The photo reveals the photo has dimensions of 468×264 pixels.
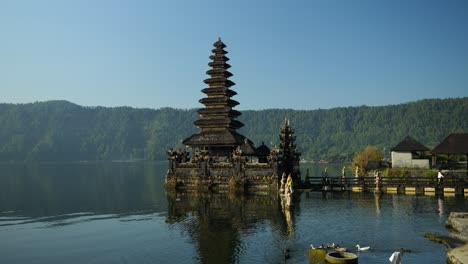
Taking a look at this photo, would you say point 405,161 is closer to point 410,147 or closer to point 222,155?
point 410,147

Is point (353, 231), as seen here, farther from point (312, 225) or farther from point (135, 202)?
point (135, 202)

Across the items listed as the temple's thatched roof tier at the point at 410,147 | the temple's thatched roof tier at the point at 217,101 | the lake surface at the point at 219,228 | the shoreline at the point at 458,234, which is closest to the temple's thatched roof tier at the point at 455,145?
the temple's thatched roof tier at the point at 410,147

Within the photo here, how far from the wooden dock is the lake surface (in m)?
3.15

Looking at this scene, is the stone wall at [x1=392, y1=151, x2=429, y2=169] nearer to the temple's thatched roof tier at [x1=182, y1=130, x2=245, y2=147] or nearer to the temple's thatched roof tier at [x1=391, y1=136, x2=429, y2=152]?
the temple's thatched roof tier at [x1=391, y1=136, x2=429, y2=152]

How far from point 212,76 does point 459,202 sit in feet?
108

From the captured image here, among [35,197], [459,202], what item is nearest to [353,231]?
[459,202]

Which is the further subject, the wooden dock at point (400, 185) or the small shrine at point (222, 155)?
the small shrine at point (222, 155)

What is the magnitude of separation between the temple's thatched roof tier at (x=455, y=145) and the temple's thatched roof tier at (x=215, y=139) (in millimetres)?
24558

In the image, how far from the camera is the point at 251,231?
30.2 metres

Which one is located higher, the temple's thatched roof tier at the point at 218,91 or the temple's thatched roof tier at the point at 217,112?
the temple's thatched roof tier at the point at 218,91

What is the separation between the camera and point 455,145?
2264 inches

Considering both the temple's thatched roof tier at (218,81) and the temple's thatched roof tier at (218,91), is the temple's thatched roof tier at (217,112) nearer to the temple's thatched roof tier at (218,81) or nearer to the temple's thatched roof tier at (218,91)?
the temple's thatched roof tier at (218,91)

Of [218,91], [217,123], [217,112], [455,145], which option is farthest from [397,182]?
[218,91]

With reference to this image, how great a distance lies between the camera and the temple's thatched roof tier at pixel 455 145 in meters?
56.6
